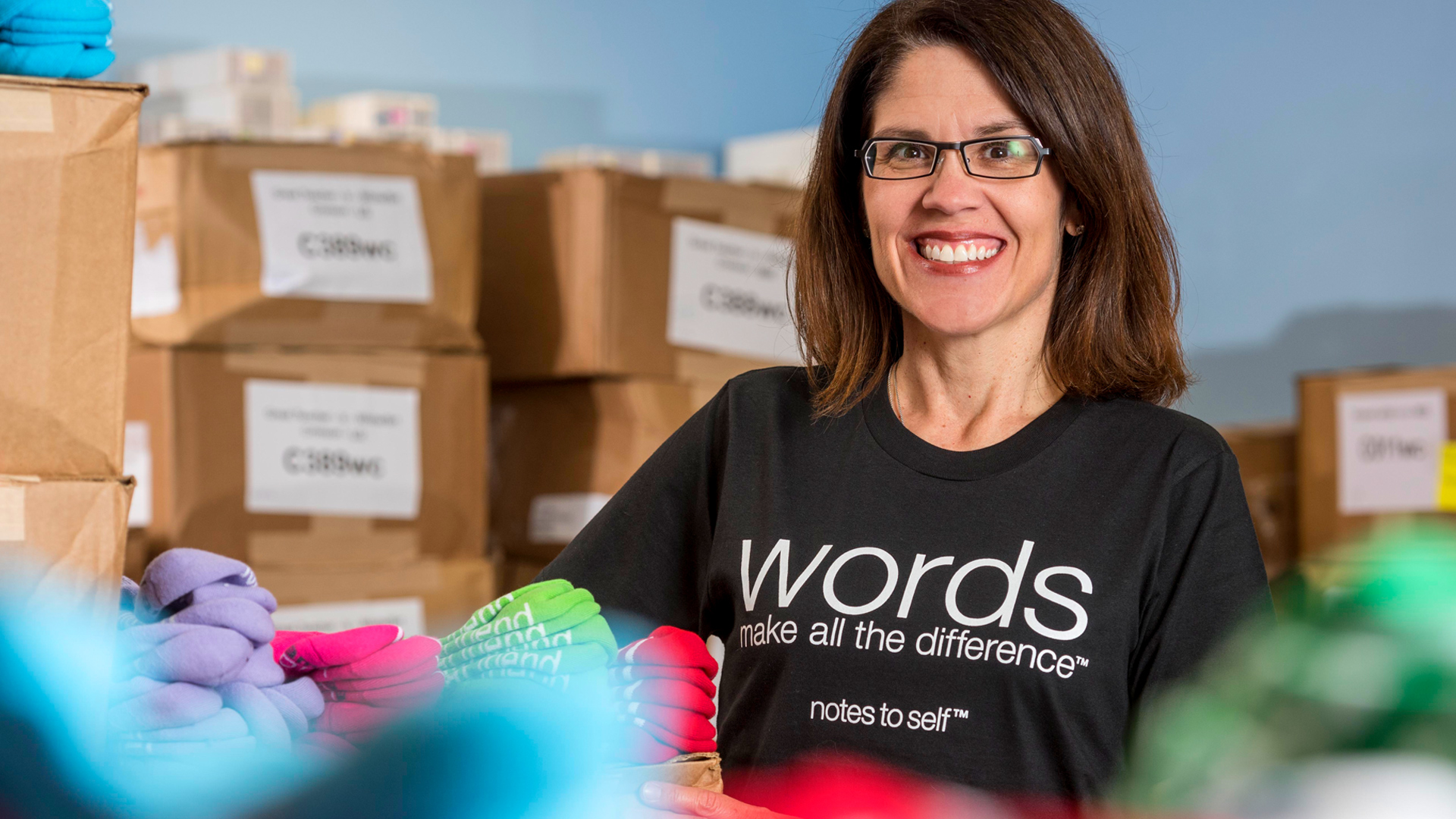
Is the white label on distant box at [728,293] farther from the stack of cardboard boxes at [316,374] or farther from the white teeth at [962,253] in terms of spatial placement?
the white teeth at [962,253]

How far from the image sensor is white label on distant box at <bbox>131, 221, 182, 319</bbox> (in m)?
1.81

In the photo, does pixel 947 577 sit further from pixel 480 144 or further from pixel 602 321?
pixel 480 144

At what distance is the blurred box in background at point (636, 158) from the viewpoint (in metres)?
3.23

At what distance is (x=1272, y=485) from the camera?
7.38ft

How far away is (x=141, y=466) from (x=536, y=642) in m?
1.35

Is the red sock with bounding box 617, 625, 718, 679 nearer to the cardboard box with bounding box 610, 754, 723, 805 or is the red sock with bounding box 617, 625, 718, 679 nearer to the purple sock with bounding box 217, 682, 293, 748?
the cardboard box with bounding box 610, 754, 723, 805

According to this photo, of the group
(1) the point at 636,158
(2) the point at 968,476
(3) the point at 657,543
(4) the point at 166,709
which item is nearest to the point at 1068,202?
(2) the point at 968,476

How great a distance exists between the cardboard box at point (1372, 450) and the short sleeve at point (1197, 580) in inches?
45.8

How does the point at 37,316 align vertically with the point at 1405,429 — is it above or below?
above

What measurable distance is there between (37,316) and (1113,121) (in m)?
0.75

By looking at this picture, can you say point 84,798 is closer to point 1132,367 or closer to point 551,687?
point 551,687

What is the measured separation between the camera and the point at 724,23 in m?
3.57

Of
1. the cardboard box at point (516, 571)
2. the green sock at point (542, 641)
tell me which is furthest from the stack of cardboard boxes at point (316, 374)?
the green sock at point (542, 641)

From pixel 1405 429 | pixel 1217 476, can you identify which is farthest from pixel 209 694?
pixel 1405 429
